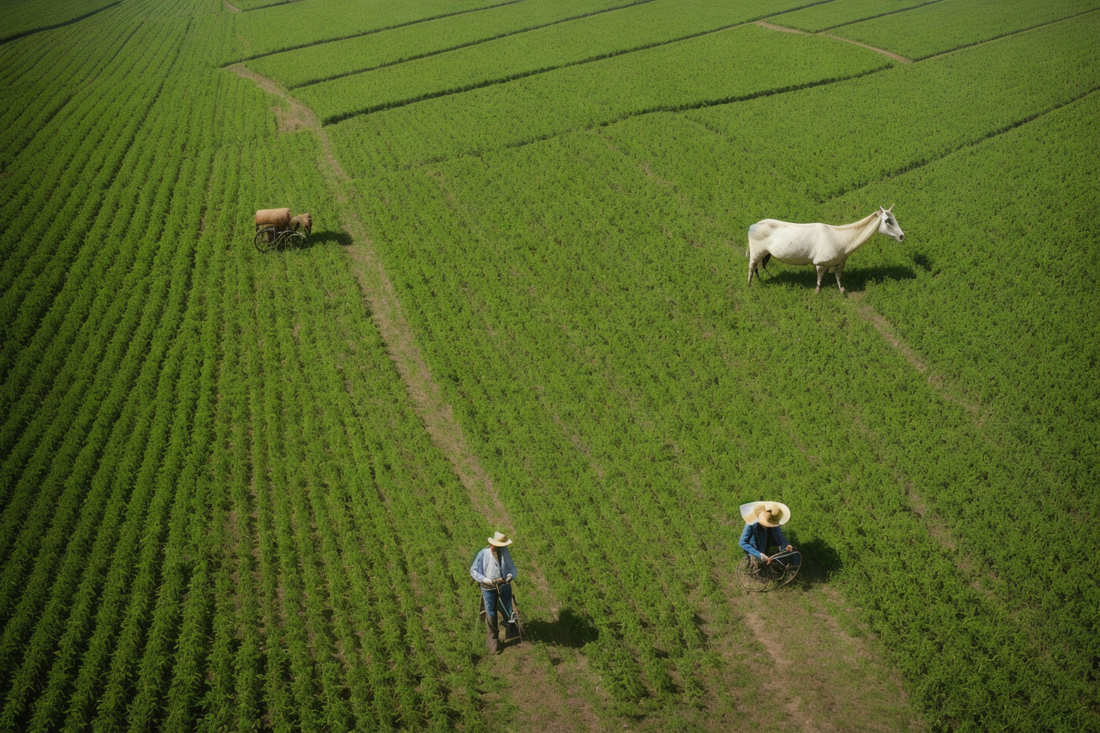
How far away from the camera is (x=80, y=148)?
27.6 meters

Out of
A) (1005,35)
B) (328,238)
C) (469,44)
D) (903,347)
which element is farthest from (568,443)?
(1005,35)

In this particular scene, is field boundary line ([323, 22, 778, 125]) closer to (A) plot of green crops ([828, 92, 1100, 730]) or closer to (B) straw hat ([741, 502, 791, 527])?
(A) plot of green crops ([828, 92, 1100, 730])

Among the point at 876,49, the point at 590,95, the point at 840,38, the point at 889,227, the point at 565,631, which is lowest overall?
the point at 565,631

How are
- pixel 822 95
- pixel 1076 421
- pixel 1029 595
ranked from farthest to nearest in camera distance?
pixel 822 95 < pixel 1076 421 < pixel 1029 595

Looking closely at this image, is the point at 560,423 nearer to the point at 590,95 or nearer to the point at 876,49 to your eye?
the point at 590,95

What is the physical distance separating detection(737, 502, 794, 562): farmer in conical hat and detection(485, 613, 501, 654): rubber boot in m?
3.48

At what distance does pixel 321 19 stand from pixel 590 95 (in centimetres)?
3044

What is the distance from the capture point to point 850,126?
26.0 metres

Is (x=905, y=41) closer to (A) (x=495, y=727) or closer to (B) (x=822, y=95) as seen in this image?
(B) (x=822, y=95)

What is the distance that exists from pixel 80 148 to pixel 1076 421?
111 feet

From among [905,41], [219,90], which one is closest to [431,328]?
[219,90]

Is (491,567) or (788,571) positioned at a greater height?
(491,567)

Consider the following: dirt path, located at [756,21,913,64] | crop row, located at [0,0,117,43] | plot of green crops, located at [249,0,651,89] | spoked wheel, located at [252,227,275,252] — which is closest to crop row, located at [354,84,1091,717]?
spoked wheel, located at [252,227,275,252]

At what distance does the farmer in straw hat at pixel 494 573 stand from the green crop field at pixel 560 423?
823 millimetres
